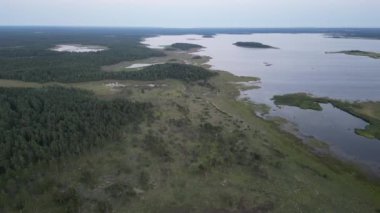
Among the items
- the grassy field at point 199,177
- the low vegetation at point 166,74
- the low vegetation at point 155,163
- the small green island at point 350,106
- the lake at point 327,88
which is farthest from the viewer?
the low vegetation at point 166,74

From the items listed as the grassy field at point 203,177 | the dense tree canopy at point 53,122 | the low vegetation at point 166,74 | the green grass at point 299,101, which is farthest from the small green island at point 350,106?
the dense tree canopy at point 53,122

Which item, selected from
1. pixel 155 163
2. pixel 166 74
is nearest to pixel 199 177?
pixel 155 163

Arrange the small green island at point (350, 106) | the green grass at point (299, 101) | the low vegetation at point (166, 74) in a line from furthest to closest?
the low vegetation at point (166, 74) → the green grass at point (299, 101) → the small green island at point (350, 106)

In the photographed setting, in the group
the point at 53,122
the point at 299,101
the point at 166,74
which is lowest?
the point at 299,101

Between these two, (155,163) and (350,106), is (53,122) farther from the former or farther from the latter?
(350,106)

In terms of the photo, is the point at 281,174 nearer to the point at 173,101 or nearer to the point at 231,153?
the point at 231,153

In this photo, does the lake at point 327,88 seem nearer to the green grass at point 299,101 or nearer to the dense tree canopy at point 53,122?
the green grass at point 299,101

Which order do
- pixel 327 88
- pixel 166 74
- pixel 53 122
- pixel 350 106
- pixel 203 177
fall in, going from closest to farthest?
1. pixel 203 177
2. pixel 53 122
3. pixel 350 106
4. pixel 327 88
5. pixel 166 74
